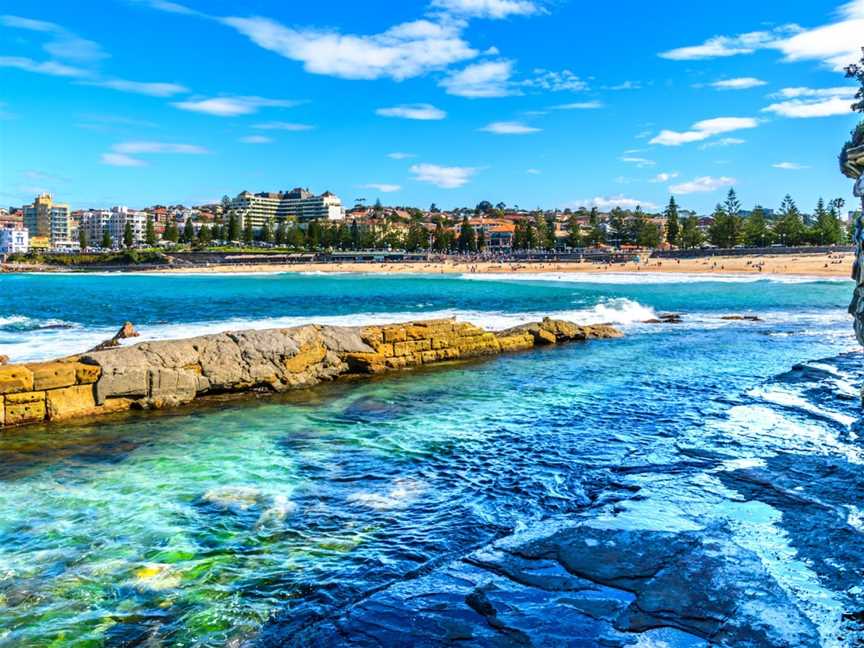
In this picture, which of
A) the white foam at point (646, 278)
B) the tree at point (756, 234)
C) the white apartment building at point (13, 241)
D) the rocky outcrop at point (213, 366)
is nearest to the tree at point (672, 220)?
the tree at point (756, 234)

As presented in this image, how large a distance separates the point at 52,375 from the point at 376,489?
713cm

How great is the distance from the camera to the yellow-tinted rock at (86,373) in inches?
447

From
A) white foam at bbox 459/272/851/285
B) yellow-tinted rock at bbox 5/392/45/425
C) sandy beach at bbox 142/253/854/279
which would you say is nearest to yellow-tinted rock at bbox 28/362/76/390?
yellow-tinted rock at bbox 5/392/45/425

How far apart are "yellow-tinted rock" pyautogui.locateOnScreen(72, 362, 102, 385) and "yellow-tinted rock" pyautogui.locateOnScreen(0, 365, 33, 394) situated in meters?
0.72

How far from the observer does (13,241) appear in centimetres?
16625

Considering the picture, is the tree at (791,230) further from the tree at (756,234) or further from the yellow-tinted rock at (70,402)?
the yellow-tinted rock at (70,402)

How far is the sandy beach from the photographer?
75812 mm

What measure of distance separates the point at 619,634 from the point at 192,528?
4.19 meters

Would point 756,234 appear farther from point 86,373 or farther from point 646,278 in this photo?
point 86,373

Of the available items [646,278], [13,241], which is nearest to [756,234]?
[646,278]

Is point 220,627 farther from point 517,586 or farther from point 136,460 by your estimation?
point 136,460

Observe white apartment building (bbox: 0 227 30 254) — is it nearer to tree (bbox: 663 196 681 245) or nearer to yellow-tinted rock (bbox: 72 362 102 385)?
tree (bbox: 663 196 681 245)

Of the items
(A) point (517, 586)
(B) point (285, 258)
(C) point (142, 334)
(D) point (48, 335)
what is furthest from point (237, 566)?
(B) point (285, 258)

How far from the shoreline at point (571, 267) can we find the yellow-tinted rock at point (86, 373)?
7340 centimetres
